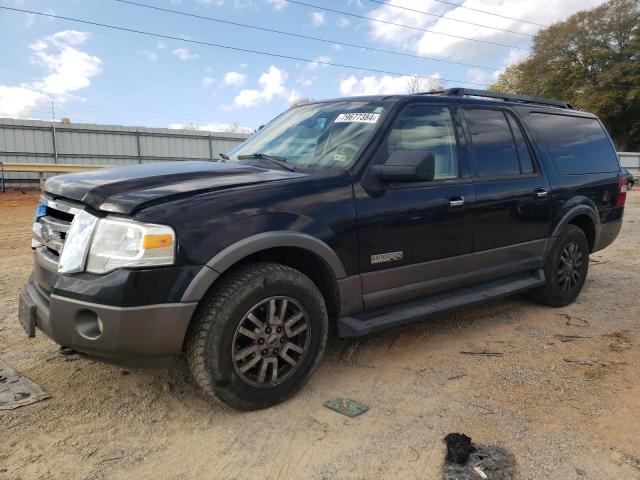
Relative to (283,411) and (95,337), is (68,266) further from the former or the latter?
(283,411)

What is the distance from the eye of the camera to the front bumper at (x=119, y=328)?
2486mm

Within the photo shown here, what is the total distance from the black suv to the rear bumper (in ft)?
2.79

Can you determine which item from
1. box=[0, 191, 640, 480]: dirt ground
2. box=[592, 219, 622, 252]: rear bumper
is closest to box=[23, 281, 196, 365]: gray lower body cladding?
box=[0, 191, 640, 480]: dirt ground

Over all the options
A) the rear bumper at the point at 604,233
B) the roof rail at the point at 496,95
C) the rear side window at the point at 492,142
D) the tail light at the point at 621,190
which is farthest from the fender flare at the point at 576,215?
the roof rail at the point at 496,95

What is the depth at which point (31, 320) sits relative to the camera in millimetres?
2799

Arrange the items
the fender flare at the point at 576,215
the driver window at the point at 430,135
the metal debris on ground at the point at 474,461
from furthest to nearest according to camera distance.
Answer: the fender flare at the point at 576,215 → the driver window at the point at 430,135 → the metal debris on ground at the point at 474,461

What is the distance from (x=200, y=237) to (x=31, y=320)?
111 centimetres

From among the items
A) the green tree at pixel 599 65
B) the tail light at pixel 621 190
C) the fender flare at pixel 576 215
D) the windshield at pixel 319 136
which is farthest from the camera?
→ the green tree at pixel 599 65

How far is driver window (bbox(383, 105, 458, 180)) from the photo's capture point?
3.62 m

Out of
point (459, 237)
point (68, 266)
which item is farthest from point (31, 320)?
point (459, 237)

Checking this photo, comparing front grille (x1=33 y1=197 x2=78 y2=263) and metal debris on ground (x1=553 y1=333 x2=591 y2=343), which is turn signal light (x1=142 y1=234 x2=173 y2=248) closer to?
front grille (x1=33 y1=197 x2=78 y2=263)

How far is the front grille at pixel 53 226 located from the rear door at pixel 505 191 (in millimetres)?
2885

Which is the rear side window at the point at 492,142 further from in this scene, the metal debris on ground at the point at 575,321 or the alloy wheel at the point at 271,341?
the alloy wheel at the point at 271,341

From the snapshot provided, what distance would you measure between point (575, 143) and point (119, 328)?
186 inches
